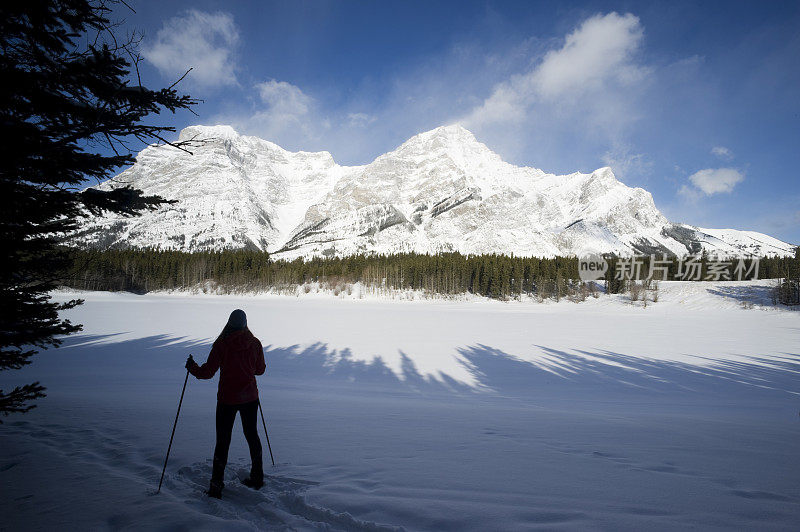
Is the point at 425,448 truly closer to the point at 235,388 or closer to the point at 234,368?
the point at 235,388

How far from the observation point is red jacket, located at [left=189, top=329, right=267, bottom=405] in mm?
4559

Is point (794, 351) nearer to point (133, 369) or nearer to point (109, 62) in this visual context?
point (109, 62)

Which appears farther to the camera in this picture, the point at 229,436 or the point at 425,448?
the point at 425,448

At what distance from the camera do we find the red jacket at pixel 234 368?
4559 mm

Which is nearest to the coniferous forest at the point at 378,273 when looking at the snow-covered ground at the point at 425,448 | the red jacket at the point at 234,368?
the snow-covered ground at the point at 425,448

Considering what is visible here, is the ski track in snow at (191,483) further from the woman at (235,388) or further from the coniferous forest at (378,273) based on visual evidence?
the coniferous forest at (378,273)

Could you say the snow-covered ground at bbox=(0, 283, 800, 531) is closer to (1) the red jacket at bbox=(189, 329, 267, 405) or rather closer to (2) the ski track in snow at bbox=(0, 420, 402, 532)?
(2) the ski track in snow at bbox=(0, 420, 402, 532)

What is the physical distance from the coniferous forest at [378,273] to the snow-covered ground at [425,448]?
7537cm

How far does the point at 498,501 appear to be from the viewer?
3828 mm

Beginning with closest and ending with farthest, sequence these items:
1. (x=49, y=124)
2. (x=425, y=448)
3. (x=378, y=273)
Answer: (x=49, y=124) → (x=425, y=448) → (x=378, y=273)

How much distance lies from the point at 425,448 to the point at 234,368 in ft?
11.9

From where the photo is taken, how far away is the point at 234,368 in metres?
4.58

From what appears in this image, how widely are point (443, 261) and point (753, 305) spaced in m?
65.5

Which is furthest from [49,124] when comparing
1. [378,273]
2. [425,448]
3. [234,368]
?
[378,273]
